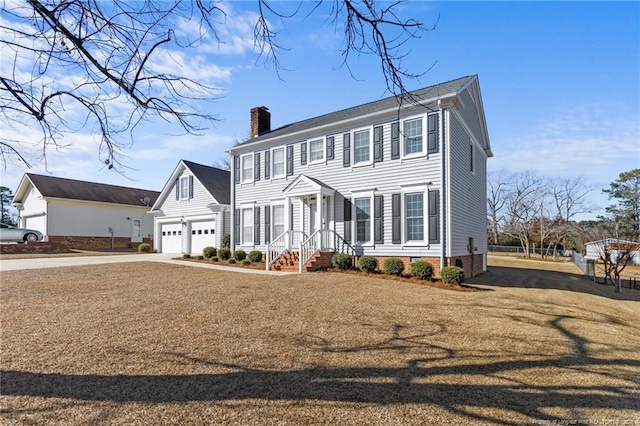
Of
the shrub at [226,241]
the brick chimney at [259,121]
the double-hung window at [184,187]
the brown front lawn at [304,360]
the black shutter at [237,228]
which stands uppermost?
the brick chimney at [259,121]

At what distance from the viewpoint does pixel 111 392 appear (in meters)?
3.61

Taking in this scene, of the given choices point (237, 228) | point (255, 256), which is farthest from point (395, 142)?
point (237, 228)

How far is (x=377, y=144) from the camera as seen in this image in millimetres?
13891

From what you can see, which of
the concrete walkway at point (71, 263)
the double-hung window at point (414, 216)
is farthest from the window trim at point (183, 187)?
the double-hung window at point (414, 216)

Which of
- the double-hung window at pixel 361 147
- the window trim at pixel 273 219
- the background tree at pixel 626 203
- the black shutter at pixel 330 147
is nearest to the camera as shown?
the double-hung window at pixel 361 147

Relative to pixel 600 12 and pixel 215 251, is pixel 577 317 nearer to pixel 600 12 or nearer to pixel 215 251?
pixel 600 12

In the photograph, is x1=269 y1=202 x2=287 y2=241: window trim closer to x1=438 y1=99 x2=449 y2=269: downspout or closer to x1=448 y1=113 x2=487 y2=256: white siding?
x1=438 y1=99 x2=449 y2=269: downspout

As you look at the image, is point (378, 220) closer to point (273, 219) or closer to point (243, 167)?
point (273, 219)

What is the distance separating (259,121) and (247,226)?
6380mm

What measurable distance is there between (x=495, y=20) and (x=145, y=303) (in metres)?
8.33

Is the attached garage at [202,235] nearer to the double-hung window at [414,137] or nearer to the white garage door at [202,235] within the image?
the white garage door at [202,235]

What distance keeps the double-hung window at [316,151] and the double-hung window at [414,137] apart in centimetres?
387

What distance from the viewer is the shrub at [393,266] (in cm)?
1252

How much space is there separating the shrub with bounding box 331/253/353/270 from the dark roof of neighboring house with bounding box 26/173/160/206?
2319 centimetres
